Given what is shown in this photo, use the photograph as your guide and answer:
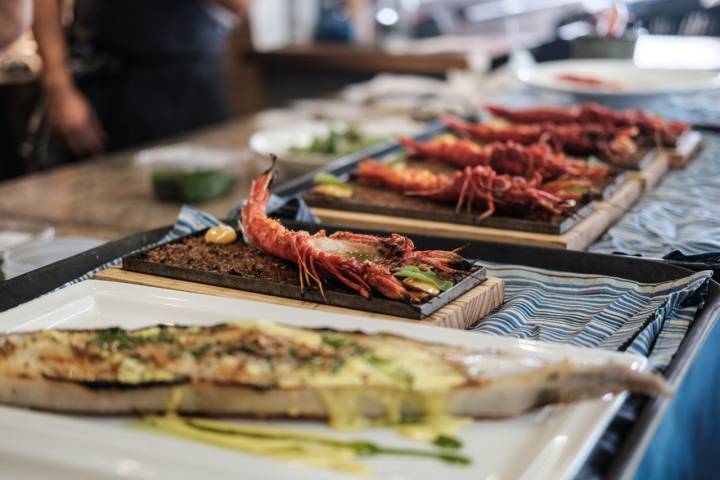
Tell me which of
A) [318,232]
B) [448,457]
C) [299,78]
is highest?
[299,78]

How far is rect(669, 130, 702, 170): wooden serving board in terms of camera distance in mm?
2447

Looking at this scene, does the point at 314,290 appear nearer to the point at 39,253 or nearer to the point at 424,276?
the point at 424,276

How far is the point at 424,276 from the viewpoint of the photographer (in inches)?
53.0

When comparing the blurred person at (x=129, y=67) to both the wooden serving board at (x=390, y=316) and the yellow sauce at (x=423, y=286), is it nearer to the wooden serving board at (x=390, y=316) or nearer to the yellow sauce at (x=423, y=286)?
the wooden serving board at (x=390, y=316)

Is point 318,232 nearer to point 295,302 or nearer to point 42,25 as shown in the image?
point 295,302

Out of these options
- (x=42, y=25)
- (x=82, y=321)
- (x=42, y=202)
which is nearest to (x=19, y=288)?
(x=82, y=321)

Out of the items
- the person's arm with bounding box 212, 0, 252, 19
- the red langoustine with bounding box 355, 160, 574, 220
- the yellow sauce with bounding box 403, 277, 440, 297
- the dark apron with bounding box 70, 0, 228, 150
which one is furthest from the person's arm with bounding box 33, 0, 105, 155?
the yellow sauce with bounding box 403, 277, 440, 297

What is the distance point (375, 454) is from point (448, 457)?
0.08 metres

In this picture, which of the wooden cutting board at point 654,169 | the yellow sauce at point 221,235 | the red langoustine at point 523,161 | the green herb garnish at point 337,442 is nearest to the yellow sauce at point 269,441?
the green herb garnish at point 337,442

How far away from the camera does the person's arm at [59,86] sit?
3.62 metres

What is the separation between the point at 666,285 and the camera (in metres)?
1.46

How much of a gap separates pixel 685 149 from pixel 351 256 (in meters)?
1.47

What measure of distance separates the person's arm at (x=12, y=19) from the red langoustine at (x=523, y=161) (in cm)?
137

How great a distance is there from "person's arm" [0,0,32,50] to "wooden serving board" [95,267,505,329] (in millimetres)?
1393
